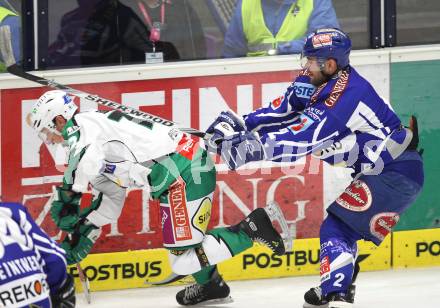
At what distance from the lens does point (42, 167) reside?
21.3 ft

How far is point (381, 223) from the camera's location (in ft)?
19.0

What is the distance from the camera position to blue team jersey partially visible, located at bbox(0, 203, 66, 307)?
4.05 m

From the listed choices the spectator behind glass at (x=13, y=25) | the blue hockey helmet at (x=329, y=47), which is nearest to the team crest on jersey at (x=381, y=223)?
the blue hockey helmet at (x=329, y=47)

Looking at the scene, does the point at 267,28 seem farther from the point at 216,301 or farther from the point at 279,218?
the point at 216,301

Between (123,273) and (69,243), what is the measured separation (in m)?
0.51

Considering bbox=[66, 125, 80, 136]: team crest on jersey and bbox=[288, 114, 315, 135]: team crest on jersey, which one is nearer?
bbox=[288, 114, 315, 135]: team crest on jersey

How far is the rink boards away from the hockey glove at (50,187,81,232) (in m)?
0.47

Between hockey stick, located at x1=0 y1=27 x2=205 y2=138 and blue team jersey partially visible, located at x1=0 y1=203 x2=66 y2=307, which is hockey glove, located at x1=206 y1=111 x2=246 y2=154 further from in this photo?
blue team jersey partially visible, located at x1=0 y1=203 x2=66 y2=307

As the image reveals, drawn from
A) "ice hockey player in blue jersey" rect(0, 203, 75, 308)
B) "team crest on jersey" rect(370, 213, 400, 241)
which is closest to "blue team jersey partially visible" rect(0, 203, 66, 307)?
"ice hockey player in blue jersey" rect(0, 203, 75, 308)

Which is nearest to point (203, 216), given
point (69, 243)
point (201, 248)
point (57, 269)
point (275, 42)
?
point (201, 248)

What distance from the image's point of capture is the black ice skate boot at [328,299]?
5.61 meters

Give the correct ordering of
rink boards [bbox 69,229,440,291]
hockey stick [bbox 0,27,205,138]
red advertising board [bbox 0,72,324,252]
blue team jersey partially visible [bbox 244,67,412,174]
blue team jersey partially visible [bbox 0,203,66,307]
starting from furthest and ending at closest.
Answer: rink boards [bbox 69,229,440,291]
red advertising board [bbox 0,72,324,252]
hockey stick [bbox 0,27,205,138]
blue team jersey partially visible [bbox 244,67,412,174]
blue team jersey partially visible [bbox 0,203,66,307]

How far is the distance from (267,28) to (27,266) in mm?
3024

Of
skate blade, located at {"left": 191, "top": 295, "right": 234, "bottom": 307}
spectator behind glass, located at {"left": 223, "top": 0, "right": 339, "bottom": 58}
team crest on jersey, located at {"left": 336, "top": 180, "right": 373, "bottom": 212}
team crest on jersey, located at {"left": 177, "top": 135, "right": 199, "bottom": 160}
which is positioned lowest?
skate blade, located at {"left": 191, "top": 295, "right": 234, "bottom": 307}
